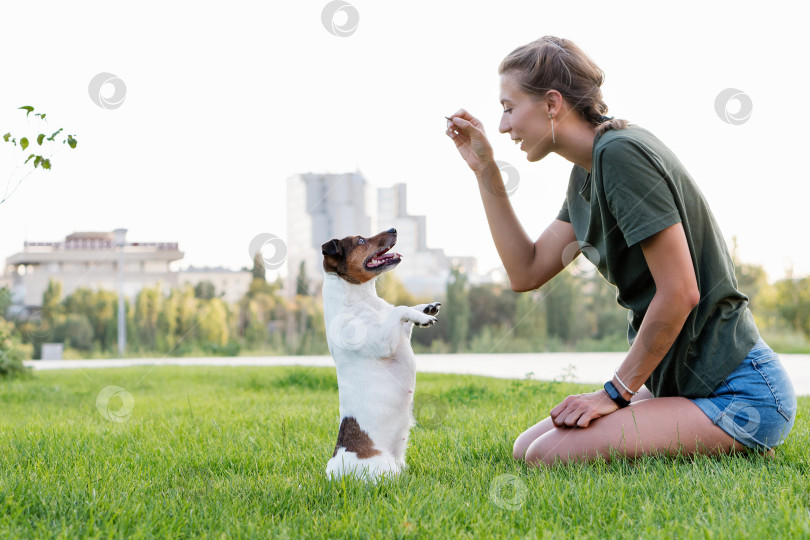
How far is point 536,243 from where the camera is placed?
3086mm

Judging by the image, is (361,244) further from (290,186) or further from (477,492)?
(290,186)

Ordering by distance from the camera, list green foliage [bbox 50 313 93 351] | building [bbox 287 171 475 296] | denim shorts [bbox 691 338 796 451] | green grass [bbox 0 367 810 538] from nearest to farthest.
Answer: green grass [bbox 0 367 810 538] → denim shorts [bbox 691 338 796 451] → building [bbox 287 171 475 296] → green foliage [bbox 50 313 93 351]

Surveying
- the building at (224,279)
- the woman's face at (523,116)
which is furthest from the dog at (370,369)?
the building at (224,279)

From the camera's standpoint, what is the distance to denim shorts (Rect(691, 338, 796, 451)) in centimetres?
244

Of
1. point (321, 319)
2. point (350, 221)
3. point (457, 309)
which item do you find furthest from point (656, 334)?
point (321, 319)

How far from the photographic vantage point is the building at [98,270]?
1733 cm

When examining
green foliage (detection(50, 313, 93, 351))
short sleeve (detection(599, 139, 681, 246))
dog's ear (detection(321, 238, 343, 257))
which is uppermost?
short sleeve (detection(599, 139, 681, 246))

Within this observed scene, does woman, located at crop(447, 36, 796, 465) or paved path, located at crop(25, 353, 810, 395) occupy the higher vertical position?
woman, located at crop(447, 36, 796, 465)

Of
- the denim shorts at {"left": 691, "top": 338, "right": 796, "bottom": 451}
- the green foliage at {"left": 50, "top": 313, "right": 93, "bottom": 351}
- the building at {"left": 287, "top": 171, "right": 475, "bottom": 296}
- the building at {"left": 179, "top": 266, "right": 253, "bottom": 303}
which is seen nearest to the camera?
the denim shorts at {"left": 691, "top": 338, "right": 796, "bottom": 451}

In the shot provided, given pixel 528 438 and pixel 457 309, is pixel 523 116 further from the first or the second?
pixel 457 309

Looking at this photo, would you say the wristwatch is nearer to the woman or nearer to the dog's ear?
the woman

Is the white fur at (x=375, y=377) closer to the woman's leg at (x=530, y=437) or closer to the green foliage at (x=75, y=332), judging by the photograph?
the woman's leg at (x=530, y=437)

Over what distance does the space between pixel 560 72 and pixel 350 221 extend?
39.3 feet

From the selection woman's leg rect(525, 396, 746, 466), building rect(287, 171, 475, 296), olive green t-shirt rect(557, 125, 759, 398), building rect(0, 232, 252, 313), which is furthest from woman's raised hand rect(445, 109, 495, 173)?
building rect(0, 232, 252, 313)
